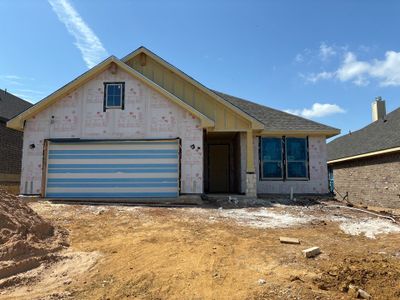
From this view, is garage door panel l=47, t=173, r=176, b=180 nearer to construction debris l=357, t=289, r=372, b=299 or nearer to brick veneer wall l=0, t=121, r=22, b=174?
brick veneer wall l=0, t=121, r=22, b=174

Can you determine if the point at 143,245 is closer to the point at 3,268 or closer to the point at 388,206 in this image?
the point at 3,268

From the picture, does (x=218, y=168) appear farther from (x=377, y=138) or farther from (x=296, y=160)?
(x=377, y=138)

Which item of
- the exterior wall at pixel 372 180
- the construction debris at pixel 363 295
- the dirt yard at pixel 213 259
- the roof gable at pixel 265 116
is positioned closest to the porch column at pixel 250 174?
the roof gable at pixel 265 116

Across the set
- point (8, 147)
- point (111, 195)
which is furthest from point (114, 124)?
point (8, 147)

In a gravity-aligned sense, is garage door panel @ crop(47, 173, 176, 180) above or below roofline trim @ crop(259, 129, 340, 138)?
below

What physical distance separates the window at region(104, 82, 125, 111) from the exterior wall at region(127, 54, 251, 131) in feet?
9.34

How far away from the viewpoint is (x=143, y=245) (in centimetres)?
669

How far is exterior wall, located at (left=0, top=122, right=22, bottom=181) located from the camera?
18542 mm

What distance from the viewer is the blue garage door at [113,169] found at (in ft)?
44.4

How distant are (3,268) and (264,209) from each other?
28.7ft

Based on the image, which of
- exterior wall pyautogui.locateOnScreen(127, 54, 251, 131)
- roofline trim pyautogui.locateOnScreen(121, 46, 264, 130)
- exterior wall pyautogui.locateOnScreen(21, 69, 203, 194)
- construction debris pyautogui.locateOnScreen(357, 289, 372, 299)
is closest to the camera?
construction debris pyautogui.locateOnScreen(357, 289, 372, 299)

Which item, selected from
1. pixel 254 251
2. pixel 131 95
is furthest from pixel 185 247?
pixel 131 95

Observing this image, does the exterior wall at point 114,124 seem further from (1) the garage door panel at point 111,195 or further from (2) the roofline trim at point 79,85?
(1) the garage door panel at point 111,195

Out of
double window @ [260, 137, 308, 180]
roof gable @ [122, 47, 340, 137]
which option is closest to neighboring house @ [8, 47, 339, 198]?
roof gable @ [122, 47, 340, 137]
